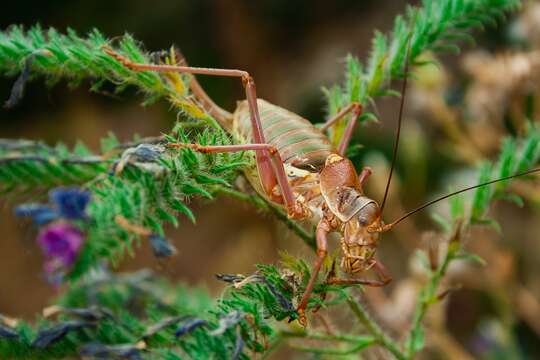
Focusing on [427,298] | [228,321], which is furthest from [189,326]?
[427,298]

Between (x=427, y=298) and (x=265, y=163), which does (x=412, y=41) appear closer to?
(x=265, y=163)

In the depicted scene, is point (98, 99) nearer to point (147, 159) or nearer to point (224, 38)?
point (224, 38)

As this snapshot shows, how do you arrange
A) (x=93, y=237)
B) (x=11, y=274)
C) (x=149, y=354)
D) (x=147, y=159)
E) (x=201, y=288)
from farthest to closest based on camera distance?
(x=11, y=274) → (x=201, y=288) → (x=93, y=237) → (x=149, y=354) → (x=147, y=159)

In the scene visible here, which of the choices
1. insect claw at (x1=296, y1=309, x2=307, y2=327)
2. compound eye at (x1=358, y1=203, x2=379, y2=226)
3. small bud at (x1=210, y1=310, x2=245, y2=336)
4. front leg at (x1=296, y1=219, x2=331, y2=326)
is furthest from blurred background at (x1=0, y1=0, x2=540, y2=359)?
small bud at (x1=210, y1=310, x2=245, y2=336)

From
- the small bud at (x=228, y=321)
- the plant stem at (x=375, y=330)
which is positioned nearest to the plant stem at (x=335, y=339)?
the plant stem at (x=375, y=330)

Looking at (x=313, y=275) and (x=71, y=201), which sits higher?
(x=71, y=201)

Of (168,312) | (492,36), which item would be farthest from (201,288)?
(492,36)
